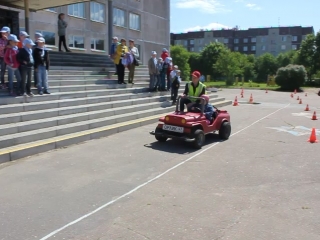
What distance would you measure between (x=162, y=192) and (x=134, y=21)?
37370 mm

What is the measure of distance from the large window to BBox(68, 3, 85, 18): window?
1403 millimetres

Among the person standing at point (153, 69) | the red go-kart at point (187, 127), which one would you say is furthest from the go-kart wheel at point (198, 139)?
the person standing at point (153, 69)

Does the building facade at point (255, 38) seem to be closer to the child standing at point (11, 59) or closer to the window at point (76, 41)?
the window at point (76, 41)

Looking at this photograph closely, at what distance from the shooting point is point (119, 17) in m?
38.3

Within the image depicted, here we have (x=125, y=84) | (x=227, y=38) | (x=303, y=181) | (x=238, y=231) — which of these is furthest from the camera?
(x=227, y=38)

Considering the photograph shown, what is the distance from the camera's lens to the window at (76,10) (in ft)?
101

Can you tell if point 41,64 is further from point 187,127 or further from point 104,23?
point 104,23

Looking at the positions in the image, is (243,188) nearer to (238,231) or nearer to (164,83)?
(238,231)

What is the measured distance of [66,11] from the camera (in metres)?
30.1

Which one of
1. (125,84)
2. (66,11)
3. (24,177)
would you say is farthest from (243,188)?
(66,11)

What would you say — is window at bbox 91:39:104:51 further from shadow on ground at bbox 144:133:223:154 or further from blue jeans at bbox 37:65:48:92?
shadow on ground at bbox 144:133:223:154

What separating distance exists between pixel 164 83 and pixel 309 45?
53893mm

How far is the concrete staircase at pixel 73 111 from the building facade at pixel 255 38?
97.8 metres

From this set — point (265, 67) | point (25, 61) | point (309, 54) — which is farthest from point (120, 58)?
point (265, 67)
